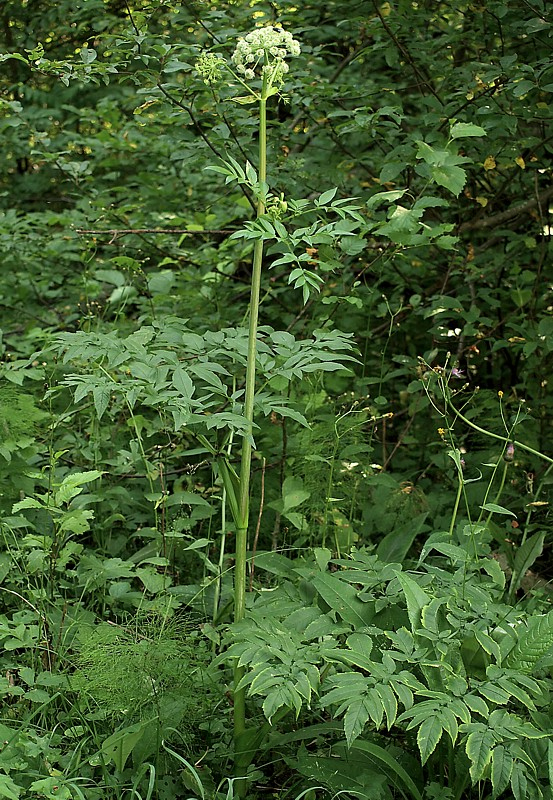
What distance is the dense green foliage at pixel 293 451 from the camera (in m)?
1.94

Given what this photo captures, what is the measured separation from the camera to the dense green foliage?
6.38ft

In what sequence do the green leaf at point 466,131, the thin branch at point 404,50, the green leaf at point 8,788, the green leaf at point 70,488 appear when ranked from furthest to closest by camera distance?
the thin branch at point 404,50
the green leaf at point 466,131
the green leaf at point 70,488
the green leaf at point 8,788

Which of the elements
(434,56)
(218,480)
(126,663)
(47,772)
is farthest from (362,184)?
(47,772)

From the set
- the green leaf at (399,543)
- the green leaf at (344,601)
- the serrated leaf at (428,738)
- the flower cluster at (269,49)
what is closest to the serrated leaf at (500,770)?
the serrated leaf at (428,738)

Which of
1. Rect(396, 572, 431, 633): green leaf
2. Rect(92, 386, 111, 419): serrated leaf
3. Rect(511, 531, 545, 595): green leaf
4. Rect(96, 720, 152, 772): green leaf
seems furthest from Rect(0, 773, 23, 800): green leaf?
Rect(511, 531, 545, 595): green leaf

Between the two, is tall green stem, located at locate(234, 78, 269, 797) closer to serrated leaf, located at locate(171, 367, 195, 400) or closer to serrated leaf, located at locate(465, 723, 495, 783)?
serrated leaf, located at locate(171, 367, 195, 400)

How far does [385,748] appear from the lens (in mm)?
2100

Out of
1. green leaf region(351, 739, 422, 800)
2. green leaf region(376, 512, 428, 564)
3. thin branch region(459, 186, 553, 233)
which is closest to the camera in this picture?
green leaf region(351, 739, 422, 800)

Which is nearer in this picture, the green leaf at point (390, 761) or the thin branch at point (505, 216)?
the green leaf at point (390, 761)

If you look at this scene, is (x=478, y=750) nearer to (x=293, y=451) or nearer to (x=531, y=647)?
(x=531, y=647)

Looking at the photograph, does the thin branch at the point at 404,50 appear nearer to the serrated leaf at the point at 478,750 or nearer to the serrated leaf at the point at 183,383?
the serrated leaf at the point at 183,383

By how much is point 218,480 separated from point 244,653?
114 cm

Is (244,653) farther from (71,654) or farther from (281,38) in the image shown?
(281,38)

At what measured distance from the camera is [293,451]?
10.0ft
